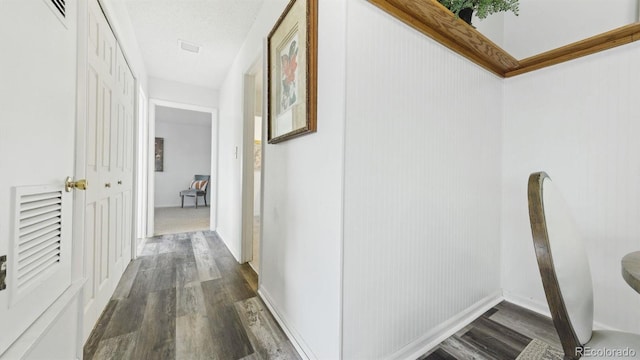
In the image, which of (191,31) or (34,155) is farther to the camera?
(191,31)

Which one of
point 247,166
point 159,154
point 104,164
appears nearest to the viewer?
point 104,164

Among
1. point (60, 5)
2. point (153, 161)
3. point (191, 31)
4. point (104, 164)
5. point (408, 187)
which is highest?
point (191, 31)

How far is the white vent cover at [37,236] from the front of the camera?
0.65 metres

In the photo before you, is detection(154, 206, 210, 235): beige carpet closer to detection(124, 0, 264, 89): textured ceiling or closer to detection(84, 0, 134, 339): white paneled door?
detection(84, 0, 134, 339): white paneled door

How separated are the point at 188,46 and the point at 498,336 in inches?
148

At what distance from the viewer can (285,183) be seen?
1.54 metres

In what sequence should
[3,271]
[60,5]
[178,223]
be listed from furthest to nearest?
[178,223] → [60,5] → [3,271]

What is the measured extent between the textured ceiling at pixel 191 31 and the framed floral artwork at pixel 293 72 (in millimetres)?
731

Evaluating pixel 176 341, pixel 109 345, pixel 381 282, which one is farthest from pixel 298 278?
pixel 109 345

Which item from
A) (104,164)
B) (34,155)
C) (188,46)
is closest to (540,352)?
(34,155)

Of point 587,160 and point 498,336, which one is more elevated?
point 587,160

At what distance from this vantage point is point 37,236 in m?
0.74

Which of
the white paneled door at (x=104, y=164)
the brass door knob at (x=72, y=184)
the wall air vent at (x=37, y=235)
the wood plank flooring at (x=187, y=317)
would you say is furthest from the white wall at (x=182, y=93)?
the wall air vent at (x=37, y=235)

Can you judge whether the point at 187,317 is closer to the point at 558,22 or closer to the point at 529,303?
the point at 529,303
